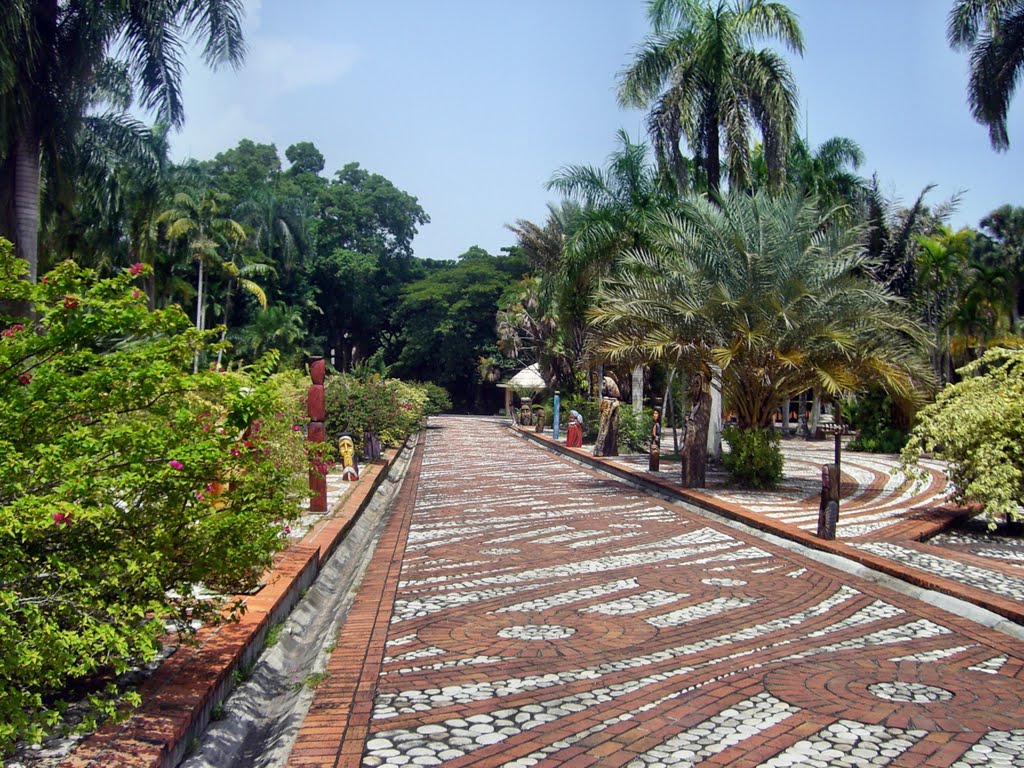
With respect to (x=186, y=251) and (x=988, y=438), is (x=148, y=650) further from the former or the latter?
(x=186, y=251)

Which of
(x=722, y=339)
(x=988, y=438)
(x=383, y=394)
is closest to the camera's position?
(x=988, y=438)

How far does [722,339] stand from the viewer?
15.5 m

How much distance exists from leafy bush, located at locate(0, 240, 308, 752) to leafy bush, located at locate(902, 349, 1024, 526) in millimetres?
9329

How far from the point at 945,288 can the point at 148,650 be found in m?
33.9

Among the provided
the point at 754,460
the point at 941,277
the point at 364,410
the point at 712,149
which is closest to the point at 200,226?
Answer: the point at 364,410

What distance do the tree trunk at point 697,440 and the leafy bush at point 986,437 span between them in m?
4.36

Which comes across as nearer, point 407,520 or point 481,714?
point 481,714

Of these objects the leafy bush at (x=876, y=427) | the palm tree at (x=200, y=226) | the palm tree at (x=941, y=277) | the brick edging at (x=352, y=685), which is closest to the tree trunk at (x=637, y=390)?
the leafy bush at (x=876, y=427)

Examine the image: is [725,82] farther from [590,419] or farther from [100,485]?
[100,485]

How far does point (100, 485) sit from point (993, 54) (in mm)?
21327

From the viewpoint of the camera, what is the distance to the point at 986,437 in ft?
36.6

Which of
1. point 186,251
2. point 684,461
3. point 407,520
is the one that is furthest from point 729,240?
point 186,251

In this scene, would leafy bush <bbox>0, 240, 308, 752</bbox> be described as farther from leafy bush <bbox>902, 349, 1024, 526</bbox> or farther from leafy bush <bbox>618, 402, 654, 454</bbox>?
leafy bush <bbox>618, 402, 654, 454</bbox>

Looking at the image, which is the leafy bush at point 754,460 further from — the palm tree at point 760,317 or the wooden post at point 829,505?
the wooden post at point 829,505
